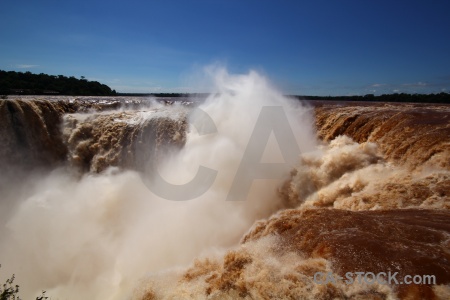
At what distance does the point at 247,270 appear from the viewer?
441 centimetres

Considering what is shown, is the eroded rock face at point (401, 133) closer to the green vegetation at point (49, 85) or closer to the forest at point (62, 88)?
the forest at point (62, 88)

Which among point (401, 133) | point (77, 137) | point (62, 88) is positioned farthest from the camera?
point (62, 88)

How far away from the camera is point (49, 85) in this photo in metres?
40.9

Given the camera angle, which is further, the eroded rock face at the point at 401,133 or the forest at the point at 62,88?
the forest at the point at 62,88

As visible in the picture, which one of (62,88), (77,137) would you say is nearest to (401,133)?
(77,137)

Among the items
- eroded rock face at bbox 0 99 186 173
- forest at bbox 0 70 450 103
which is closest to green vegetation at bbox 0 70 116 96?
forest at bbox 0 70 450 103

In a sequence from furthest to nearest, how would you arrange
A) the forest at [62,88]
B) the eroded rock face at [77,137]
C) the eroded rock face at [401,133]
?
the forest at [62,88] < the eroded rock face at [77,137] < the eroded rock face at [401,133]

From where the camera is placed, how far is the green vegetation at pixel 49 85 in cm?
3638

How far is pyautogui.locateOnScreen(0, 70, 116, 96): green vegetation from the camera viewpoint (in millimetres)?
Answer: 36375

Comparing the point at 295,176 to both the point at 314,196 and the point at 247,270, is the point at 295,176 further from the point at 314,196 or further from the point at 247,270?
the point at 247,270

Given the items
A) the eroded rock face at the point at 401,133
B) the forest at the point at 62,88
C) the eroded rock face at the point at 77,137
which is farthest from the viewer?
the forest at the point at 62,88

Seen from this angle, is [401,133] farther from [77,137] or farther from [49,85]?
[49,85]

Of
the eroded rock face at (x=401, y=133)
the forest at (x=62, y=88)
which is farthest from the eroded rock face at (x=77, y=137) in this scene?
the forest at (x=62, y=88)

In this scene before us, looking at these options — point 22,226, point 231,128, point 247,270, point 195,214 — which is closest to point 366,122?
point 231,128
